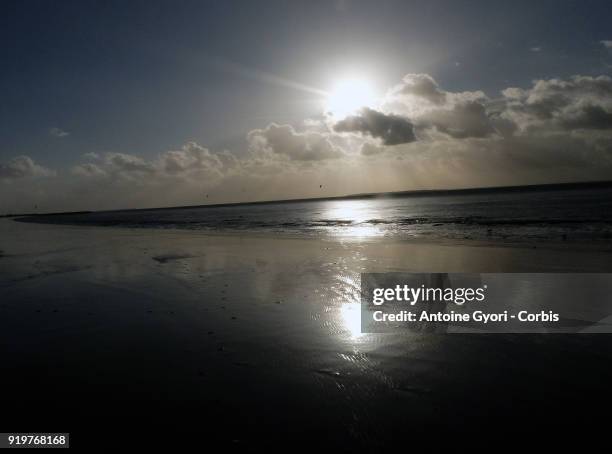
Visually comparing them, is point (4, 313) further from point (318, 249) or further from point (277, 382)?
Answer: point (318, 249)

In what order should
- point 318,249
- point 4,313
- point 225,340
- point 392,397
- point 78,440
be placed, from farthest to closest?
point 318,249 < point 4,313 < point 225,340 < point 392,397 < point 78,440

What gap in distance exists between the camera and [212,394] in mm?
4691

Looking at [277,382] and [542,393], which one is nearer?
A: [542,393]

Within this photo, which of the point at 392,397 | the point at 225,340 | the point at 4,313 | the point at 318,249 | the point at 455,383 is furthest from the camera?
the point at 318,249

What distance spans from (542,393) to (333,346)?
2.84 metres

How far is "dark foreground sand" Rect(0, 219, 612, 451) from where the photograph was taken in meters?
4.04

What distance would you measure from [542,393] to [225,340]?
15.0ft

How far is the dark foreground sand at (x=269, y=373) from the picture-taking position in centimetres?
404

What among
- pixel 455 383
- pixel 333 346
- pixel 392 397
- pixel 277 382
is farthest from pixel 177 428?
pixel 455 383

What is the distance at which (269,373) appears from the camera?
5.25m

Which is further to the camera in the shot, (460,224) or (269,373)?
(460,224)

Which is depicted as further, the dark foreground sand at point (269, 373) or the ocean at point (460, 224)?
the ocean at point (460, 224)

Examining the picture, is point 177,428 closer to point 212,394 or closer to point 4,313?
point 212,394

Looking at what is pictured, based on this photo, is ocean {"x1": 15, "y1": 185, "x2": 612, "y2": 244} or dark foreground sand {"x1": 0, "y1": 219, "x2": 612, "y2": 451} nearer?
dark foreground sand {"x1": 0, "y1": 219, "x2": 612, "y2": 451}
